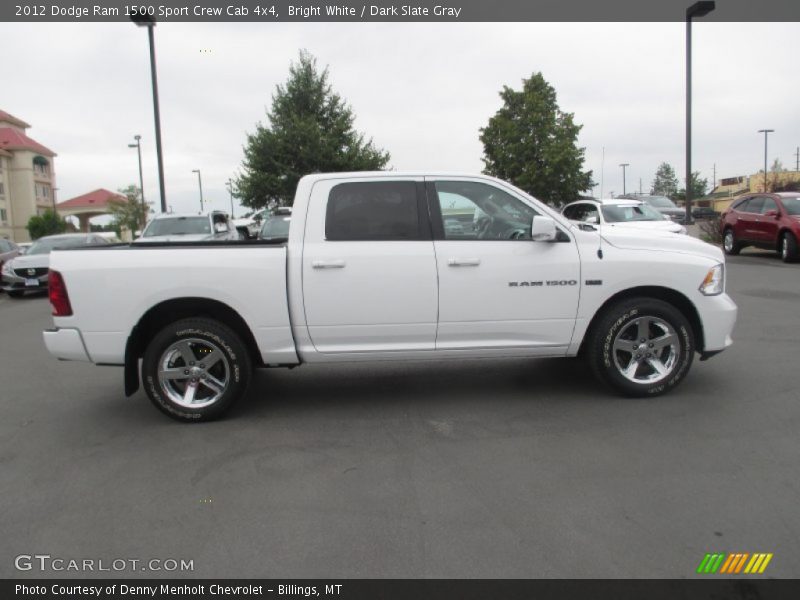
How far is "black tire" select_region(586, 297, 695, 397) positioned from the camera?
17.7 feet

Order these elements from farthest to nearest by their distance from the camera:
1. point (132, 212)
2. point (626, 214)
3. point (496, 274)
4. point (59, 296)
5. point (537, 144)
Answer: point (132, 212), point (537, 144), point (626, 214), point (496, 274), point (59, 296)

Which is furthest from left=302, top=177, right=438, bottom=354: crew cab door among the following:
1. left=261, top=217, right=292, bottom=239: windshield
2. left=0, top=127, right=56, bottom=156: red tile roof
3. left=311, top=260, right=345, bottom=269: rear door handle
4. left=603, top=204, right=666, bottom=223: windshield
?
left=0, top=127, right=56, bottom=156: red tile roof

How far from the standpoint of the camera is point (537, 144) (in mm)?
35812

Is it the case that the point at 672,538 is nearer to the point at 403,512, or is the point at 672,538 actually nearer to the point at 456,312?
the point at 403,512

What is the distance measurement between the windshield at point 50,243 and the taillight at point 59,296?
13.0m

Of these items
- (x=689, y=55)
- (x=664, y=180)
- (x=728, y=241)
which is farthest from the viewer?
(x=664, y=180)

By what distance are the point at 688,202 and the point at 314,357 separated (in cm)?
1970

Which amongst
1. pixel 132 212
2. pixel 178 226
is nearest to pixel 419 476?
pixel 178 226

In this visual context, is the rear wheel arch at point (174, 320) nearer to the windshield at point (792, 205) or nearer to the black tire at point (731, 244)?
the windshield at point (792, 205)

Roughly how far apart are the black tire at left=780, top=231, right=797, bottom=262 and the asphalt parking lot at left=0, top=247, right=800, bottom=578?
425 inches

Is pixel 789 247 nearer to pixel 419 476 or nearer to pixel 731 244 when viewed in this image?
pixel 731 244

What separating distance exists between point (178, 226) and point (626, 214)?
35.4 feet

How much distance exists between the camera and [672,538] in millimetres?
3256
